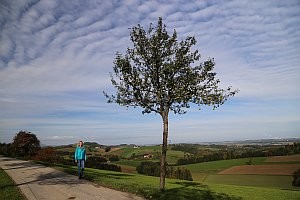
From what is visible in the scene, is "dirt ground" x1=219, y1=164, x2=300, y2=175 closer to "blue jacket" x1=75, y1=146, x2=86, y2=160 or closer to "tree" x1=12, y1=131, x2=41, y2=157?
"tree" x1=12, y1=131, x2=41, y2=157

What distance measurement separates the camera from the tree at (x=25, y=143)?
161ft

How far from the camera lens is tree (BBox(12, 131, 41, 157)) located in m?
49.2

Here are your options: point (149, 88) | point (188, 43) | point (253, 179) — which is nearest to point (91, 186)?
point (149, 88)

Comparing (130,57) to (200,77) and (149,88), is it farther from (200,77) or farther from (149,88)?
(200,77)

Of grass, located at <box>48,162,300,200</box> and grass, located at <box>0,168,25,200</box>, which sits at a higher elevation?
grass, located at <box>0,168,25,200</box>

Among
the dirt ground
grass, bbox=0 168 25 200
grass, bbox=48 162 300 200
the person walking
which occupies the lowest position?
the dirt ground

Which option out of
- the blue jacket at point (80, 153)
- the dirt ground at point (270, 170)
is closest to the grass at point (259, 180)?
the dirt ground at point (270, 170)

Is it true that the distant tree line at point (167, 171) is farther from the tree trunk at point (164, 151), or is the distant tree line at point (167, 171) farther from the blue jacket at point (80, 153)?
the tree trunk at point (164, 151)

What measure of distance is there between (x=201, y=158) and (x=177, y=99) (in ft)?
285

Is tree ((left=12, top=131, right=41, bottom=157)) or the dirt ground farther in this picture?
the dirt ground

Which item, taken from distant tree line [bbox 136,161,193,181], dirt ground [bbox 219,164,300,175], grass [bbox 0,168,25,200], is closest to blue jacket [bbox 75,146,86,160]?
grass [bbox 0,168,25,200]

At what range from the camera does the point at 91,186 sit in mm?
15125

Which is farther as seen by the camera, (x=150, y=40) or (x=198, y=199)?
(x=150, y=40)

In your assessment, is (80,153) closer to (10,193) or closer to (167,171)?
(10,193)
